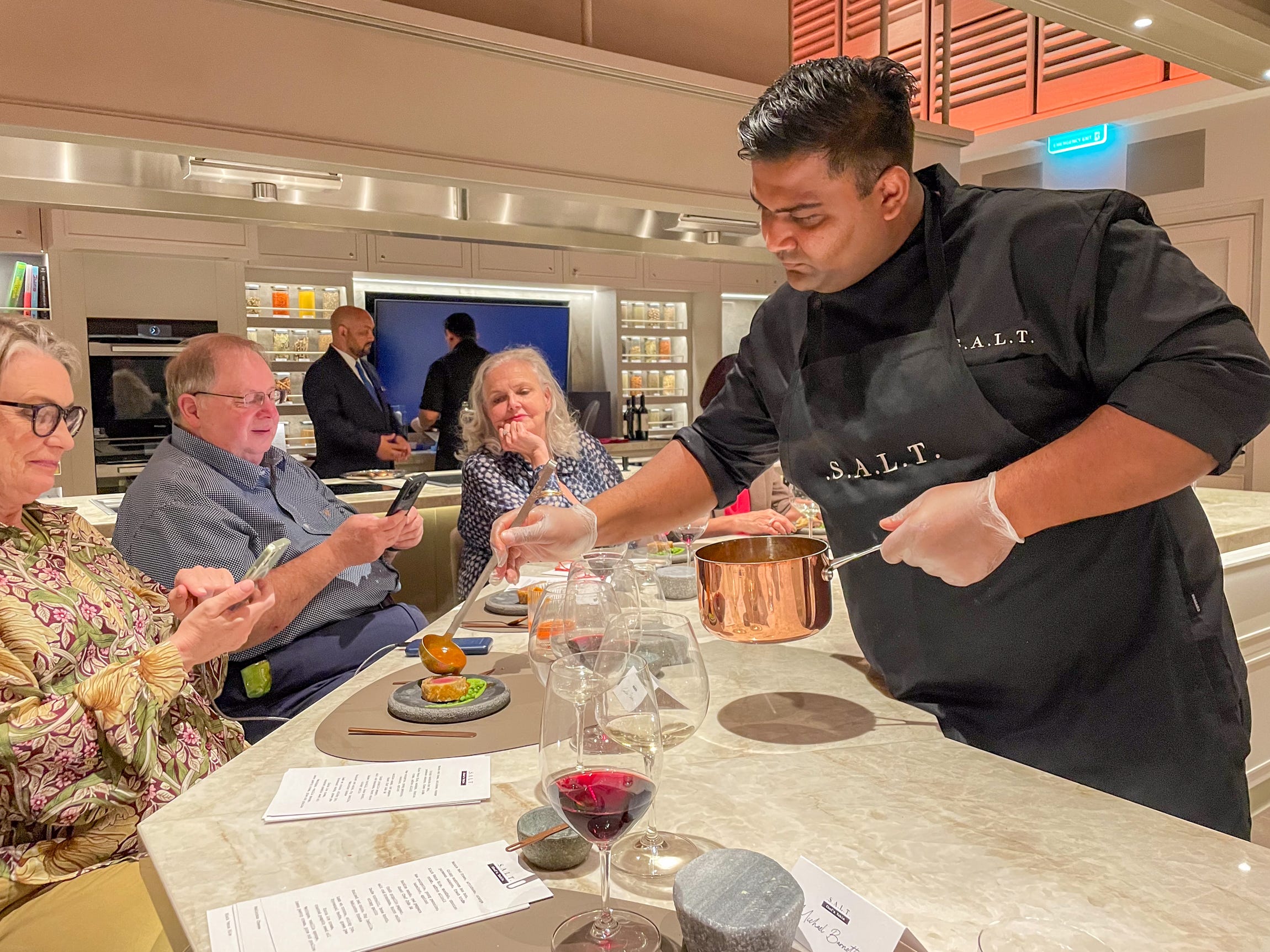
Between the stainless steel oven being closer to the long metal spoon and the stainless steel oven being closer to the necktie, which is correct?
the necktie

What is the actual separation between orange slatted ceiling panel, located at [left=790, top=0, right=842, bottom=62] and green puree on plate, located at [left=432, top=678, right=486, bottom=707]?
682 cm

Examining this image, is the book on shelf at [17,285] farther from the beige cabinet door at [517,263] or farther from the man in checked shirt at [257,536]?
the man in checked shirt at [257,536]

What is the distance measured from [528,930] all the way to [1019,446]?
0.97 m

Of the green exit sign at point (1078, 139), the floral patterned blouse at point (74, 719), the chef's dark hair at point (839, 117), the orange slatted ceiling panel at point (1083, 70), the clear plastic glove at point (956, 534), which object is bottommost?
the floral patterned blouse at point (74, 719)

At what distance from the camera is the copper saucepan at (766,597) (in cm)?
117

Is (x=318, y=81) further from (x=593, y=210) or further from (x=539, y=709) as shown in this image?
(x=539, y=709)

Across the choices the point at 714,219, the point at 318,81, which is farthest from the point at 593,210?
the point at 318,81

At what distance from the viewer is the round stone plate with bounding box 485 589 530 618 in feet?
6.44

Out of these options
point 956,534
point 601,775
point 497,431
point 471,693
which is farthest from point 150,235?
point 601,775

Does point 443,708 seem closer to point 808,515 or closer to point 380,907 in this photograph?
point 380,907

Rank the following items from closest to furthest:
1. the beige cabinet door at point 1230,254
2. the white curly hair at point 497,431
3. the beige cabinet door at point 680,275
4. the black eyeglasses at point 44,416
→ the black eyeglasses at point 44,416 → the white curly hair at point 497,431 → the beige cabinet door at point 1230,254 → the beige cabinet door at point 680,275

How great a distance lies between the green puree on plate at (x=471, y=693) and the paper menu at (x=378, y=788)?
17cm

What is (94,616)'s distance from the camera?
153cm

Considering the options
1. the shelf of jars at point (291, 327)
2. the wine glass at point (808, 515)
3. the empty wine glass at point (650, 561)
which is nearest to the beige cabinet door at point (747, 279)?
→ the shelf of jars at point (291, 327)
